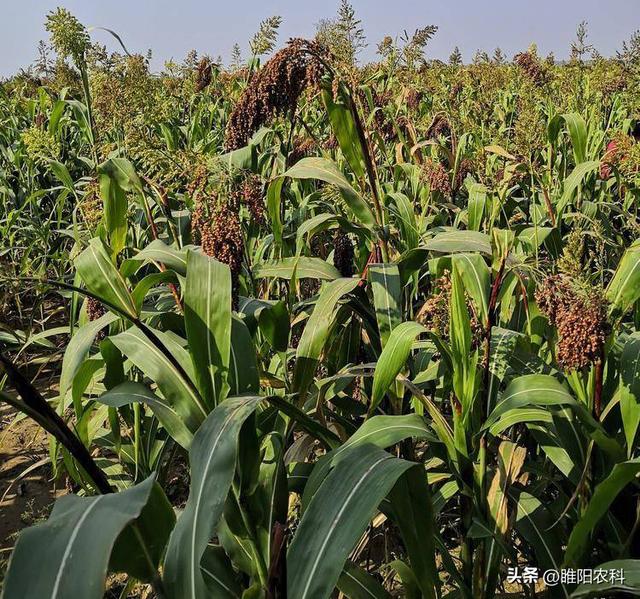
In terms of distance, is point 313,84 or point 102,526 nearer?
point 102,526

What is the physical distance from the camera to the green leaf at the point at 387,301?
5.63 feet

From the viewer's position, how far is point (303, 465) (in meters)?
1.57

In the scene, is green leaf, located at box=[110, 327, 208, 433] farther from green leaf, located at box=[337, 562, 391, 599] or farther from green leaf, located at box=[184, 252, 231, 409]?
green leaf, located at box=[337, 562, 391, 599]

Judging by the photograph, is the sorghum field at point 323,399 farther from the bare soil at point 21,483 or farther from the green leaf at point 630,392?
the bare soil at point 21,483

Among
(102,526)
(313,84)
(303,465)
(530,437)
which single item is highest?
(313,84)

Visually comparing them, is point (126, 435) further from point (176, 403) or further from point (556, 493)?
point (556, 493)

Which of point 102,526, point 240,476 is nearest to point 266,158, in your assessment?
point 240,476

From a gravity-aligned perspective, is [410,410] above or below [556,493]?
above

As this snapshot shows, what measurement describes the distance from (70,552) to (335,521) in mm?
380

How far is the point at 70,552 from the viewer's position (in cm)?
72

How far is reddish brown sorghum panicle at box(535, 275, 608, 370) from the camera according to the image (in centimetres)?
119

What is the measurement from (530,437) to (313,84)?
48.1 inches

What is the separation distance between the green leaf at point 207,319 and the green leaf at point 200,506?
0.29 m

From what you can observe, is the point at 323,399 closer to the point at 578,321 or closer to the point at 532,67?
the point at 578,321
